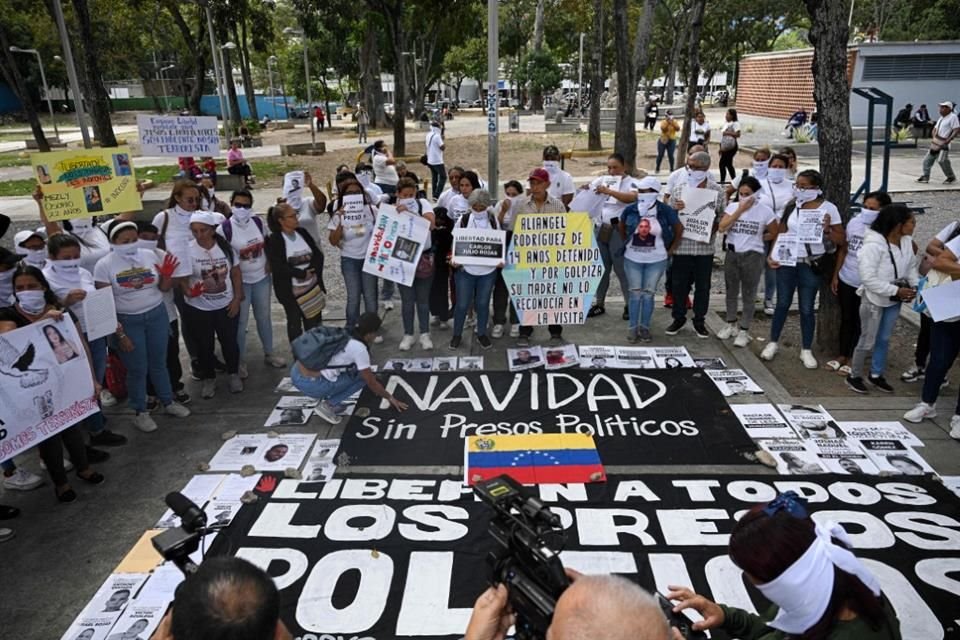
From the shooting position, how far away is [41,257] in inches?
214

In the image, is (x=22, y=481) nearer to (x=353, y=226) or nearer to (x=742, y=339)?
(x=353, y=226)

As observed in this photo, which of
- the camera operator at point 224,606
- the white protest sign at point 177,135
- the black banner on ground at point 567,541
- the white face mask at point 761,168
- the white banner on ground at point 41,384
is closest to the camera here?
the camera operator at point 224,606

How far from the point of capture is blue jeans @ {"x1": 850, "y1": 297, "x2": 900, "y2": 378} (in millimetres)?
5805

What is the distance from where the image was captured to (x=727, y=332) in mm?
7273

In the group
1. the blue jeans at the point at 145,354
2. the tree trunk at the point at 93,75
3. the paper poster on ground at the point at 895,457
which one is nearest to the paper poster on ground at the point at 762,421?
the paper poster on ground at the point at 895,457

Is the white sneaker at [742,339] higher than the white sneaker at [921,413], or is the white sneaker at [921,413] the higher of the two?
the white sneaker at [742,339]

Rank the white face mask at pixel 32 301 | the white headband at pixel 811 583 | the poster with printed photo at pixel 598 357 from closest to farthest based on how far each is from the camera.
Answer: the white headband at pixel 811 583, the white face mask at pixel 32 301, the poster with printed photo at pixel 598 357

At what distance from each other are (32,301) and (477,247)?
12.8ft

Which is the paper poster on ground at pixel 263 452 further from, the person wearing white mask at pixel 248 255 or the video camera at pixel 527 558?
the video camera at pixel 527 558

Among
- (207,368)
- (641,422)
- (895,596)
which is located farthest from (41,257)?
(895,596)

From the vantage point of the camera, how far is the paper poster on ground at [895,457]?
477cm

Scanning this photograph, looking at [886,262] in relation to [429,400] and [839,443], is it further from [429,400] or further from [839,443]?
[429,400]

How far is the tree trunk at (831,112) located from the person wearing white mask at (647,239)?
1.57 m

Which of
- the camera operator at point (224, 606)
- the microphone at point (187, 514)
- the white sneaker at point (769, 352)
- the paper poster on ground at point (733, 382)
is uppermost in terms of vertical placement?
the camera operator at point (224, 606)
